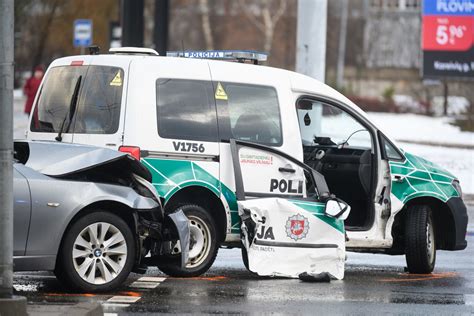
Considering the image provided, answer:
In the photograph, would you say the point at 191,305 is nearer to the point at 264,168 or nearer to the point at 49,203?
the point at 49,203

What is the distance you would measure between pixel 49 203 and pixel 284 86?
3061mm

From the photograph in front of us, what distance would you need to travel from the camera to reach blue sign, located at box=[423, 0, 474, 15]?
35.6m

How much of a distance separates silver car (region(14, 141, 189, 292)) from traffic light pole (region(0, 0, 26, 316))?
104 centimetres

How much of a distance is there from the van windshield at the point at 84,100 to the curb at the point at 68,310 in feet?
8.19

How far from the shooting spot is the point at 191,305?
10156 millimetres

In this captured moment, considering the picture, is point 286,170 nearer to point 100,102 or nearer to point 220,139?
point 220,139

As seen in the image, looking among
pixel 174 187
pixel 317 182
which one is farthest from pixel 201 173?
pixel 317 182

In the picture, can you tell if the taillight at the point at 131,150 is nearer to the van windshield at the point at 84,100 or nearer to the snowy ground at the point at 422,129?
Result: the van windshield at the point at 84,100

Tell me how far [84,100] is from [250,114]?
5.00ft

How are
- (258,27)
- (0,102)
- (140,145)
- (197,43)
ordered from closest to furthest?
(0,102)
(140,145)
(258,27)
(197,43)

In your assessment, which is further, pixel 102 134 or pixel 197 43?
pixel 197 43

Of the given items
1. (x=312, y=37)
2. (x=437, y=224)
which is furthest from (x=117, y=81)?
(x=312, y=37)

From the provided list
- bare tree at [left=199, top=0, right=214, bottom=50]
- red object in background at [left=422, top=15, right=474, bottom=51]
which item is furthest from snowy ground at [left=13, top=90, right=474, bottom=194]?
bare tree at [left=199, top=0, right=214, bottom=50]

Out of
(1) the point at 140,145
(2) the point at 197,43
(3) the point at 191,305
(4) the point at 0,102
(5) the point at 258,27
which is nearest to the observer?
(4) the point at 0,102
